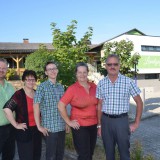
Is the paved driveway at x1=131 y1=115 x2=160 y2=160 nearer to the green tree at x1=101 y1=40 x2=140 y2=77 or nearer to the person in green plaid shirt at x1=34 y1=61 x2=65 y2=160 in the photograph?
the green tree at x1=101 y1=40 x2=140 y2=77

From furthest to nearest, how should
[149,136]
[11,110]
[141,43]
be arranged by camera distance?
[141,43] → [149,136] → [11,110]

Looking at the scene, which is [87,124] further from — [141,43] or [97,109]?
[141,43]

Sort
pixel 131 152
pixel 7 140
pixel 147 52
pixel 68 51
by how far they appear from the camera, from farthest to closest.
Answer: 1. pixel 147 52
2. pixel 68 51
3. pixel 131 152
4. pixel 7 140

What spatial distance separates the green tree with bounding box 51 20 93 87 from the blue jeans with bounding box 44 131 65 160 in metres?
3.43

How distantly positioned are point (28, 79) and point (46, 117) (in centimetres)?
63

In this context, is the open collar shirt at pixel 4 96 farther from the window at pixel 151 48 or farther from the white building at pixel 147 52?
the window at pixel 151 48

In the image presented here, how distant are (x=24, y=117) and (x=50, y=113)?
1.24 ft

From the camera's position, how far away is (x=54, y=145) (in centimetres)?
394

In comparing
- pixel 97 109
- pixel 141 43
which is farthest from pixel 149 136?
pixel 141 43

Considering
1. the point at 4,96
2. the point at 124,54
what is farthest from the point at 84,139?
the point at 124,54

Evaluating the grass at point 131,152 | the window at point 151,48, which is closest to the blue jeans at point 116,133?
the grass at point 131,152

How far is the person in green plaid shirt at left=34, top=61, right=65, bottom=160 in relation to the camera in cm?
376

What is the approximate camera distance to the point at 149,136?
7.95 meters

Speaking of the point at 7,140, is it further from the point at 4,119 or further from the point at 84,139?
the point at 84,139
